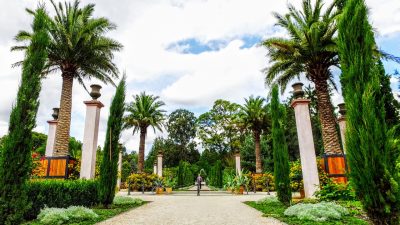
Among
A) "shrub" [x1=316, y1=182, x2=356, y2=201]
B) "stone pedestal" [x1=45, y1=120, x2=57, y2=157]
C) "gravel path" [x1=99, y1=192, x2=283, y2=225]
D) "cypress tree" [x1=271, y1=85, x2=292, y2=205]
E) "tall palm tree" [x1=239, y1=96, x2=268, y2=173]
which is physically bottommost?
"gravel path" [x1=99, y1=192, x2=283, y2=225]

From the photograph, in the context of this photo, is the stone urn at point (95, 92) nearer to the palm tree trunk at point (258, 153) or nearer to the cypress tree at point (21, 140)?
the cypress tree at point (21, 140)

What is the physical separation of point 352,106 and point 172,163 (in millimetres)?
50949

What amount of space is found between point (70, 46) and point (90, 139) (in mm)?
6097

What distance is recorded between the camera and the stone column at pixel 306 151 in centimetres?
957

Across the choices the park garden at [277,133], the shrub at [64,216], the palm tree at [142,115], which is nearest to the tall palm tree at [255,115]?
the park garden at [277,133]

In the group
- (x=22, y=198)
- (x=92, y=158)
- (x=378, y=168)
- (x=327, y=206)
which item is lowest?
(x=327, y=206)

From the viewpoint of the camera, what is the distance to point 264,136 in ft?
117

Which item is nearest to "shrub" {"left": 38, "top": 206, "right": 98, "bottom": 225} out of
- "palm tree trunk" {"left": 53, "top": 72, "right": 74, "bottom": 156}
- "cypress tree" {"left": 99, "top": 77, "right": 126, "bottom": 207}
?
"cypress tree" {"left": 99, "top": 77, "right": 126, "bottom": 207}

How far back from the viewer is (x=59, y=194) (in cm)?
748

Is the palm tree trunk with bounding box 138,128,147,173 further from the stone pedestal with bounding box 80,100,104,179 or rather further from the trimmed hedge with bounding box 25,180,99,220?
the trimmed hedge with bounding box 25,180,99,220

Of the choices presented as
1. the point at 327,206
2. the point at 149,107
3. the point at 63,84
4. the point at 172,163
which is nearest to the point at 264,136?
the point at 149,107

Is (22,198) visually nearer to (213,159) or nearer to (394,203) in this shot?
(394,203)

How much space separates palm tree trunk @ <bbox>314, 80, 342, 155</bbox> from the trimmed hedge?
33.4ft

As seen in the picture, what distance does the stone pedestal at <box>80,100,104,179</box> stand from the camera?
33.3 feet
